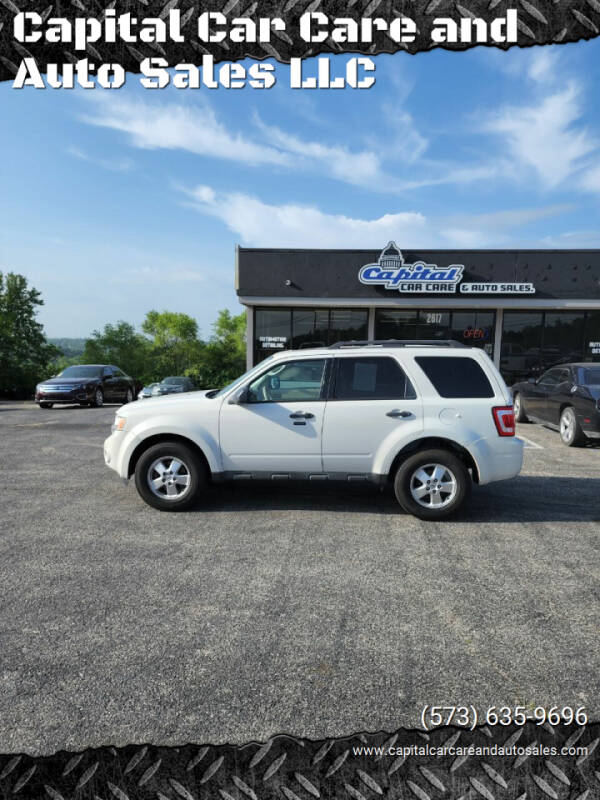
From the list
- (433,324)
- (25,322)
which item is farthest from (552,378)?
(25,322)

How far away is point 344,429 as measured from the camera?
5637mm

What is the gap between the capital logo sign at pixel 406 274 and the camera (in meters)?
19.4

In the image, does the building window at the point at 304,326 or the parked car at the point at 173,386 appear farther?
the parked car at the point at 173,386

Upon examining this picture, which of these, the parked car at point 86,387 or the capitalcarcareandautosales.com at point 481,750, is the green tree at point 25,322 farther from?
the capitalcarcareandautosales.com at point 481,750

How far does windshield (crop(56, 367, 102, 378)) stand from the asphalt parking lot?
47.3 ft

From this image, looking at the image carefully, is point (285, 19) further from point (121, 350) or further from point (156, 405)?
point (121, 350)

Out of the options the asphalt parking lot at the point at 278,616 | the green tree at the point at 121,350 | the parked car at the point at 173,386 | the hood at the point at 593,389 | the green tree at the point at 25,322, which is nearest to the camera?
the asphalt parking lot at the point at 278,616

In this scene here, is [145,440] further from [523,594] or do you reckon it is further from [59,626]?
[523,594]

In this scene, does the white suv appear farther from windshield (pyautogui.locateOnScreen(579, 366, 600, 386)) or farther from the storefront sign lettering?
the storefront sign lettering

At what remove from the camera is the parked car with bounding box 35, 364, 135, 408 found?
1805 centimetres

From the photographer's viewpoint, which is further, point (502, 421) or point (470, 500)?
point (470, 500)

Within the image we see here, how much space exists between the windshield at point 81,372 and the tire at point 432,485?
16781 mm

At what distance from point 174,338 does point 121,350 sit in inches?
483

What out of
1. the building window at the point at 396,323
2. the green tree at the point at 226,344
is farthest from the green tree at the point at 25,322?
the building window at the point at 396,323
